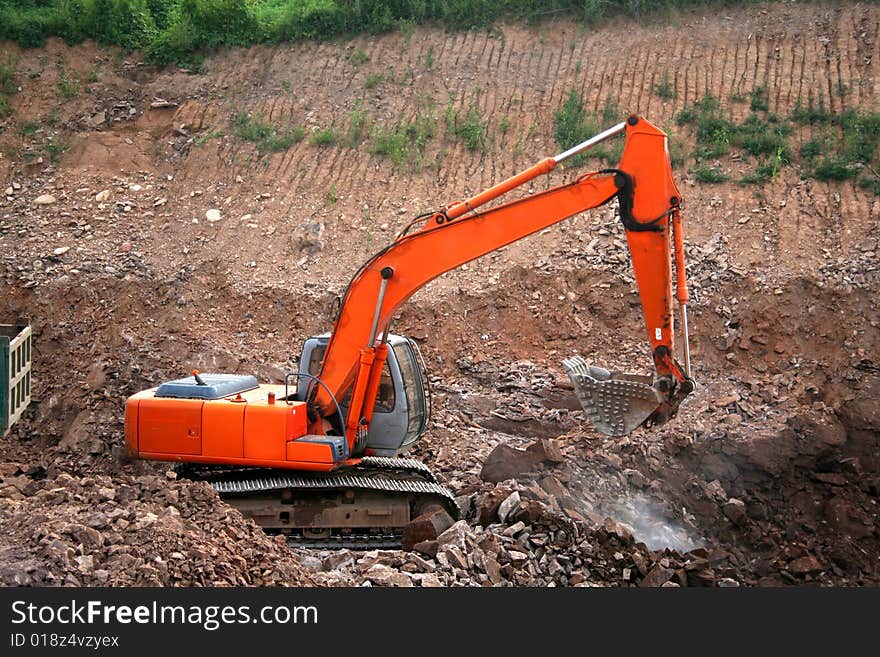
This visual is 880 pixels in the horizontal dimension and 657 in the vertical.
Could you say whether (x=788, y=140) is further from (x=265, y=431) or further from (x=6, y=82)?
(x=6, y=82)

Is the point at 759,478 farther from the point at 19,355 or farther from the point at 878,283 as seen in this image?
the point at 19,355

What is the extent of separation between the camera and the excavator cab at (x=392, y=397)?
9555mm

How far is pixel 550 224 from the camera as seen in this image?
859 centimetres

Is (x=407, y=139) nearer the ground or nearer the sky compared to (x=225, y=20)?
nearer the ground

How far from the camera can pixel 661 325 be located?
8.44 metres

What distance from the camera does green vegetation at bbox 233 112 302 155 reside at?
17406mm

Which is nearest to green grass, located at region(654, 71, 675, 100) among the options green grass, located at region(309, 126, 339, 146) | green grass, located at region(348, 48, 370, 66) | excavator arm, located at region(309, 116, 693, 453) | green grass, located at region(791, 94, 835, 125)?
green grass, located at region(791, 94, 835, 125)

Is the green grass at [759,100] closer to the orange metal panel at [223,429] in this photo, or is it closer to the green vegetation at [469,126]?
the green vegetation at [469,126]

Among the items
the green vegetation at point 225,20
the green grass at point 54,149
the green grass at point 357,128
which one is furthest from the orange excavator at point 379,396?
the green vegetation at point 225,20

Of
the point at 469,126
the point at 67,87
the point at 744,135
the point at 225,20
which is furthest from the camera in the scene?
the point at 225,20

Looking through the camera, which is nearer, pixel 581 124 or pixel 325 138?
pixel 581 124

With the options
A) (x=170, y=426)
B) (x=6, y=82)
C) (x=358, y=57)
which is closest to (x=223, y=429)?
(x=170, y=426)

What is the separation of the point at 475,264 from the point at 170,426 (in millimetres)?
6783

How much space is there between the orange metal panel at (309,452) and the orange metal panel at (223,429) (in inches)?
18.9
